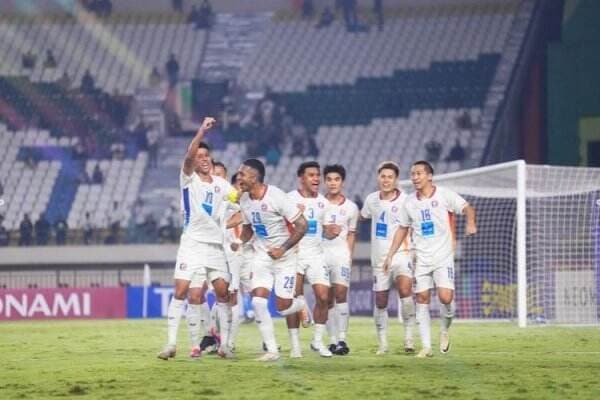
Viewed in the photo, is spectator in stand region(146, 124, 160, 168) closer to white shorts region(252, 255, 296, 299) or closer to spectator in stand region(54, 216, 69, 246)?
spectator in stand region(54, 216, 69, 246)

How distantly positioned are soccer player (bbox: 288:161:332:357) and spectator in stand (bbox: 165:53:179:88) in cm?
2978

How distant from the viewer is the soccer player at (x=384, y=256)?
1675 centimetres

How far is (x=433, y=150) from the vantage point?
137 feet

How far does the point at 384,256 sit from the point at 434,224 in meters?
1.15

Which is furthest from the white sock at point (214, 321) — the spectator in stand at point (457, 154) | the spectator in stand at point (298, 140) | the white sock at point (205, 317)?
the spectator in stand at point (298, 140)

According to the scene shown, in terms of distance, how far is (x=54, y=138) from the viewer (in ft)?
144

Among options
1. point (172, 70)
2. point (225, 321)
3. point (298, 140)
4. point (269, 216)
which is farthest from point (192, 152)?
point (172, 70)

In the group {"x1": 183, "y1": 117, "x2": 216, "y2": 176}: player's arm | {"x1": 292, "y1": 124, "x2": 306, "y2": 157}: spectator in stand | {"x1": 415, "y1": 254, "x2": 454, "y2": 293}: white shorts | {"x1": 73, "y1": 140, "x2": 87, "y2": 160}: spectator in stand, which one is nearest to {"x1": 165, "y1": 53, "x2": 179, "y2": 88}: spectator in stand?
{"x1": 73, "y1": 140, "x2": 87, "y2": 160}: spectator in stand

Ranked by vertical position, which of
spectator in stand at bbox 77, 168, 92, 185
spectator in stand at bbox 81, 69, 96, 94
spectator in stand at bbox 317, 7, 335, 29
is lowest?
spectator in stand at bbox 77, 168, 92, 185

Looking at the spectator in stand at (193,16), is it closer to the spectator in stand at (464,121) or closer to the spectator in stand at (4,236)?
the spectator in stand at (464,121)

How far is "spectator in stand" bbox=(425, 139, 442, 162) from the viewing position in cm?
4169

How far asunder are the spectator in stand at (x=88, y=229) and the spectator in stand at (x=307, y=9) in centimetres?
1148

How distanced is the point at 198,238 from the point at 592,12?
25768 millimetres

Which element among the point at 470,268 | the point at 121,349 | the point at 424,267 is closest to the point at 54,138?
the point at 470,268
